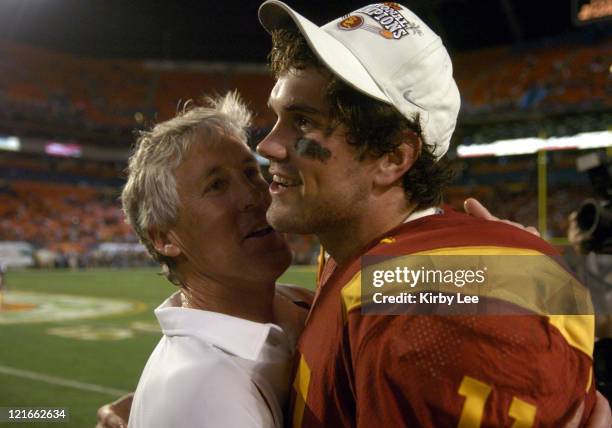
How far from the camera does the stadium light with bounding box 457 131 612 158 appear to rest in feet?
82.3

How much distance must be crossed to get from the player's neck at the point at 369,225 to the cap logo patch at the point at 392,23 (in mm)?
335

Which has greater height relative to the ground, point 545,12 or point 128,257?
point 545,12

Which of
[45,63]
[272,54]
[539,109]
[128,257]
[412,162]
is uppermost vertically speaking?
[272,54]

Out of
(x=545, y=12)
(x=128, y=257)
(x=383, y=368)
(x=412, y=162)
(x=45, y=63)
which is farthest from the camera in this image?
(x=45, y=63)

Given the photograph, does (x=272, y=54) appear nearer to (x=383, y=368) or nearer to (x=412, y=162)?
(x=412, y=162)

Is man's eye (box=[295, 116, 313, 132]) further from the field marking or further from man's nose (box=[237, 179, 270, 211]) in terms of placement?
the field marking

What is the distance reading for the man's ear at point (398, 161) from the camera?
4.33 ft

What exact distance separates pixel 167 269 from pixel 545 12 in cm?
2598

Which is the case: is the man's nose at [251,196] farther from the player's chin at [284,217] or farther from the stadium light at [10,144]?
the stadium light at [10,144]

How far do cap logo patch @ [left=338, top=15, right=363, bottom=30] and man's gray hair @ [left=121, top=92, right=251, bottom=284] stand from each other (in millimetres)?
542

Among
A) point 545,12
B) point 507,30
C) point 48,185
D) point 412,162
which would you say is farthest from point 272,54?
point 48,185

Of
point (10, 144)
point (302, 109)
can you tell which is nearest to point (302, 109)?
point (302, 109)

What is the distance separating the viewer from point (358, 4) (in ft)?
71.7

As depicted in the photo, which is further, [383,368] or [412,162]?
[412,162]
